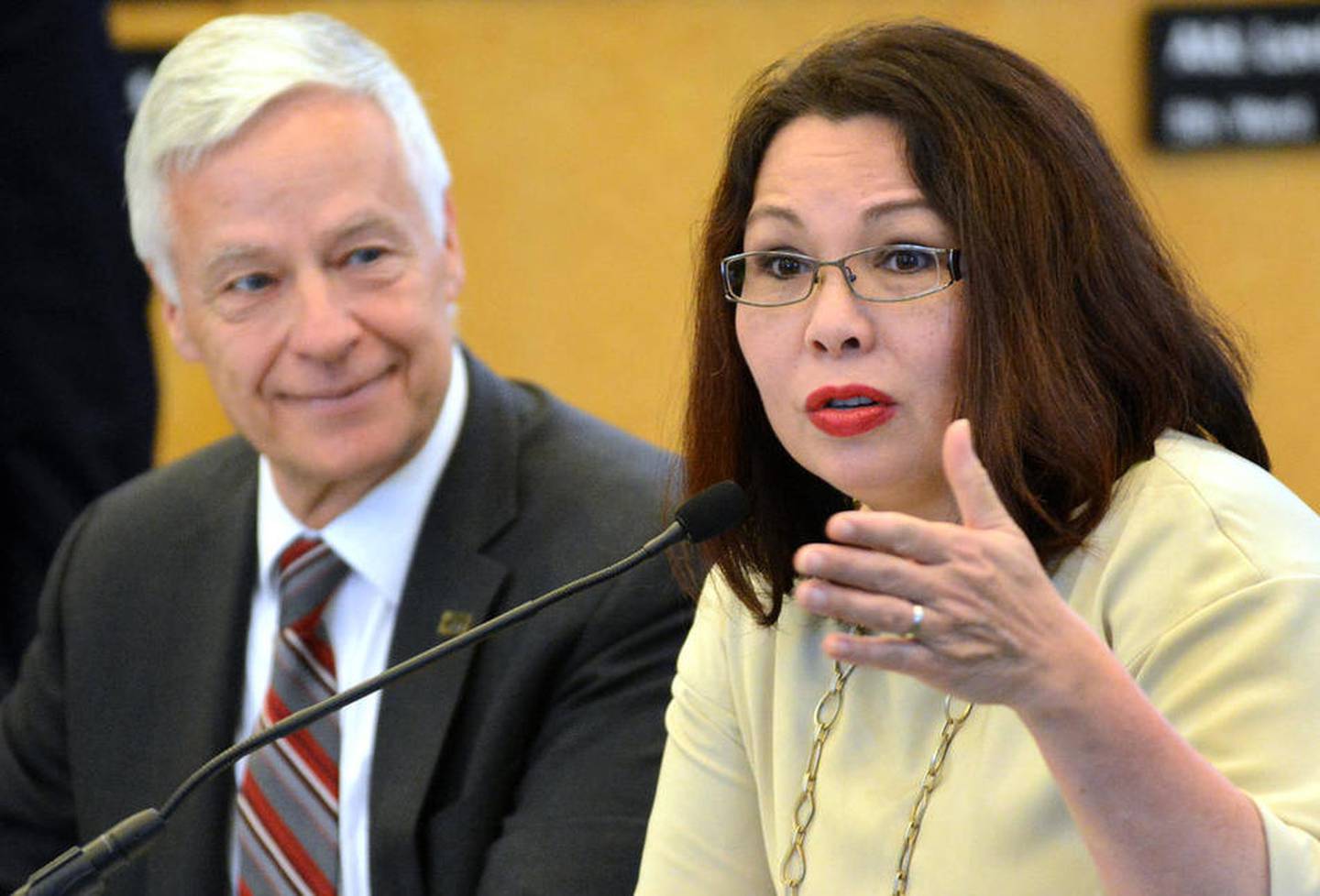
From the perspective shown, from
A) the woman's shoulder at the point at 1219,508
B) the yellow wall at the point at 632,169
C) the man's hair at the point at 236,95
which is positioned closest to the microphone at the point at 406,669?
the woman's shoulder at the point at 1219,508

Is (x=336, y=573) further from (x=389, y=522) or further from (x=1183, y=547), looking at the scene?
(x=1183, y=547)

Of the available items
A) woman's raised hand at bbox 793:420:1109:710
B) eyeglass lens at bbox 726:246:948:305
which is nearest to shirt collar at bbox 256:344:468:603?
eyeglass lens at bbox 726:246:948:305

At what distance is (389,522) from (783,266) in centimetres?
79

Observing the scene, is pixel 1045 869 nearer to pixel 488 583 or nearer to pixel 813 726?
pixel 813 726

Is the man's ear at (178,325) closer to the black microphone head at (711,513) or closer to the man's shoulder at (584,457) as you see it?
the man's shoulder at (584,457)

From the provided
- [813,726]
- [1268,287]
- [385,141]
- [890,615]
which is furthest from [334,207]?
[1268,287]

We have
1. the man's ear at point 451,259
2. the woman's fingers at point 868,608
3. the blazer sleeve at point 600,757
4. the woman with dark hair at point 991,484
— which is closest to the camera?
the woman's fingers at point 868,608

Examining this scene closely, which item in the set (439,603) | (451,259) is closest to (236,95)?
(451,259)

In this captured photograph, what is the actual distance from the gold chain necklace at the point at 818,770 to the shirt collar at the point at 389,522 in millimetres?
669

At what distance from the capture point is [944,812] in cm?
152

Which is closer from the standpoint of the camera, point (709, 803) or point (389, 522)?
point (709, 803)

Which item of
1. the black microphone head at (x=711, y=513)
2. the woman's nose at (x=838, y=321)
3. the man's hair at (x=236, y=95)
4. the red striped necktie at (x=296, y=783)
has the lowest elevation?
the red striped necktie at (x=296, y=783)

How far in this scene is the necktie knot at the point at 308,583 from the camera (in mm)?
2203

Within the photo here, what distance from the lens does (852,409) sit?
153 centimetres
